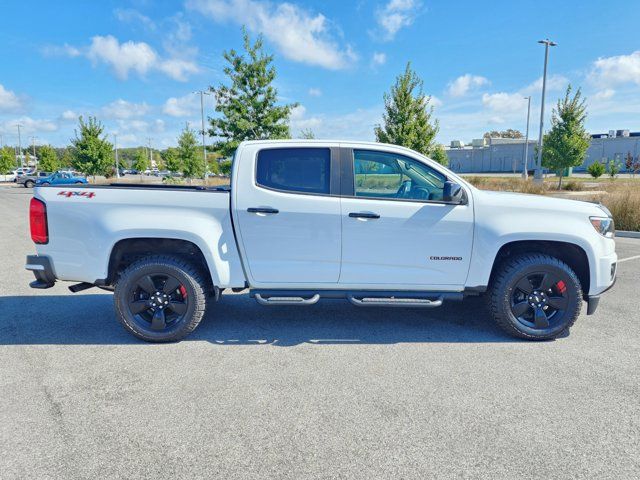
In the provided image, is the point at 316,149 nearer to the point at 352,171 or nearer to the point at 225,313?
the point at 352,171

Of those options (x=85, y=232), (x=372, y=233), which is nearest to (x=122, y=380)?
(x=85, y=232)

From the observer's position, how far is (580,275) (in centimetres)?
420

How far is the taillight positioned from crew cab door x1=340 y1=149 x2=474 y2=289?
286cm

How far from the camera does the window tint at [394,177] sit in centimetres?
404

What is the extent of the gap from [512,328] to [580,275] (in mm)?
938

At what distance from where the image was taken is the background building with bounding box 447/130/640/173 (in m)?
58.0

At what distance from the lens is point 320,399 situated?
3047mm

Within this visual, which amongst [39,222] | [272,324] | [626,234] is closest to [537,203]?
[272,324]

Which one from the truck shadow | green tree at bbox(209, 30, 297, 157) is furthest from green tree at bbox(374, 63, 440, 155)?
the truck shadow

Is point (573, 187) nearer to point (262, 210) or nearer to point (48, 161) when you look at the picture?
point (262, 210)

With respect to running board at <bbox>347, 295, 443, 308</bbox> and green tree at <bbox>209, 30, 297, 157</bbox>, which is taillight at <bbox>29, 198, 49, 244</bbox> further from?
green tree at <bbox>209, 30, 297, 157</bbox>

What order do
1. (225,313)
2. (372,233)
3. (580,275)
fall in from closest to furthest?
(372,233)
(580,275)
(225,313)

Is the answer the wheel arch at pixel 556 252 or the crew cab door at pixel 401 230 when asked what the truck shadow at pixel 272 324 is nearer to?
the crew cab door at pixel 401 230

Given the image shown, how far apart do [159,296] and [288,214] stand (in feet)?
5.02
